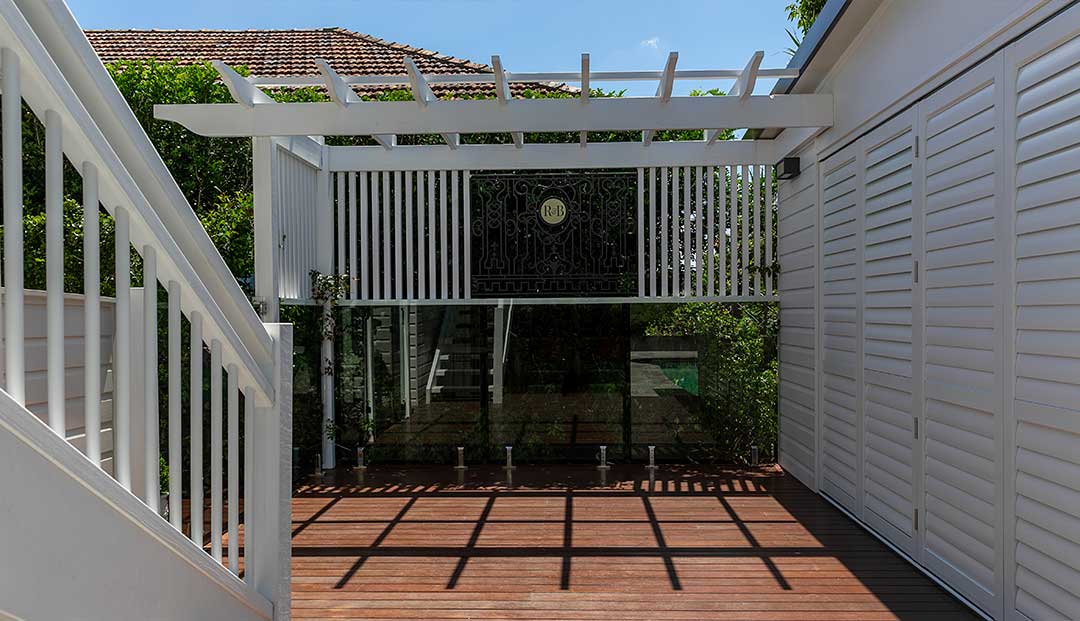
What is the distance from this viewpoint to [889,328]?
4.52m

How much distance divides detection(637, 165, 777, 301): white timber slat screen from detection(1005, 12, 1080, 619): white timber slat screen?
12.5 feet

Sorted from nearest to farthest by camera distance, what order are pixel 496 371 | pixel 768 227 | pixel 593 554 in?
A: pixel 593 554
pixel 768 227
pixel 496 371

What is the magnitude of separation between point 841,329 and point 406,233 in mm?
3810

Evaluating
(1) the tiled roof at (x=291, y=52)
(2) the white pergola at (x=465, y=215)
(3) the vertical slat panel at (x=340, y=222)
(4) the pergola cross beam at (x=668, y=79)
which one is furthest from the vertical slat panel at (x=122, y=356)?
(1) the tiled roof at (x=291, y=52)

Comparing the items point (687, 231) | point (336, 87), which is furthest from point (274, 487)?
point (687, 231)

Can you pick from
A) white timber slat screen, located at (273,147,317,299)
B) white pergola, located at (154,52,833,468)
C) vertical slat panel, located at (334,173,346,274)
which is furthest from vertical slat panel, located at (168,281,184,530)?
vertical slat panel, located at (334,173,346,274)

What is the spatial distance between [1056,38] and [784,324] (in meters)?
4.14

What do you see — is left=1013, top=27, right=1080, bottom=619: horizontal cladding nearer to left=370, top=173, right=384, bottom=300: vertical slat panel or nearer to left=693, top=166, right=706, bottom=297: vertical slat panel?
left=693, top=166, right=706, bottom=297: vertical slat panel

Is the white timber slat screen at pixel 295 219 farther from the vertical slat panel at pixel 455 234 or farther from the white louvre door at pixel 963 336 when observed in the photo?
the white louvre door at pixel 963 336

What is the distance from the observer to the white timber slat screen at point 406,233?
7195mm

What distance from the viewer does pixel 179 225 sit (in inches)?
82.6

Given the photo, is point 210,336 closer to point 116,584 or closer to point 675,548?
point 116,584

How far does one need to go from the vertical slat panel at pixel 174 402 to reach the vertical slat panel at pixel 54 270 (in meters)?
0.34

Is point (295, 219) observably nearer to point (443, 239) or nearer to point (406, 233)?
point (406, 233)
